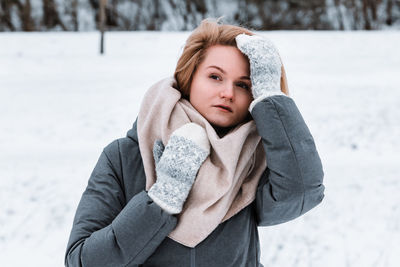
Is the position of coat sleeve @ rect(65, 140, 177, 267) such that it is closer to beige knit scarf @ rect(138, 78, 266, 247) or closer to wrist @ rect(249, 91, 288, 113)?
beige knit scarf @ rect(138, 78, 266, 247)

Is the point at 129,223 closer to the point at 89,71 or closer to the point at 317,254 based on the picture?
the point at 317,254

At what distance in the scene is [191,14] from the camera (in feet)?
27.8

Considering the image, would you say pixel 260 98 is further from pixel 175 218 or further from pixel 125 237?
pixel 125 237

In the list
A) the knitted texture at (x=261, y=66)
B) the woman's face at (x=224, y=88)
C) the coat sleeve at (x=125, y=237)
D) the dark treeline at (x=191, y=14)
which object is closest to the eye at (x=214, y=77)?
the woman's face at (x=224, y=88)

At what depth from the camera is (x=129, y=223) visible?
1138 millimetres

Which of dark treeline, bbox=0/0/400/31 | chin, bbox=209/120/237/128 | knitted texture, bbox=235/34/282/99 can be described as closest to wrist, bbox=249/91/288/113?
knitted texture, bbox=235/34/282/99

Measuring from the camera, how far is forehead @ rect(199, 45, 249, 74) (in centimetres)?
134

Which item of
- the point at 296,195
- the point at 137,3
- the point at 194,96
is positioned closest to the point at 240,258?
the point at 296,195

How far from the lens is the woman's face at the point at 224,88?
1320mm

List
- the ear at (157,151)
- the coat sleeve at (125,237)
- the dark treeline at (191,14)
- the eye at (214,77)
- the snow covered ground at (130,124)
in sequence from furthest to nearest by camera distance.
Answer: the dark treeline at (191,14) < the snow covered ground at (130,124) < the eye at (214,77) < the ear at (157,151) < the coat sleeve at (125,237)

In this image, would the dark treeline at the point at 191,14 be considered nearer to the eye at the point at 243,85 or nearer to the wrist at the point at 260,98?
the eye at the point at 243,85

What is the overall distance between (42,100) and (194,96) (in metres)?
3.94

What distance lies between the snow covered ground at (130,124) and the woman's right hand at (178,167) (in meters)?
1.57

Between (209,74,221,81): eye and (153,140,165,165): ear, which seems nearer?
(153,140,165,165): ear
